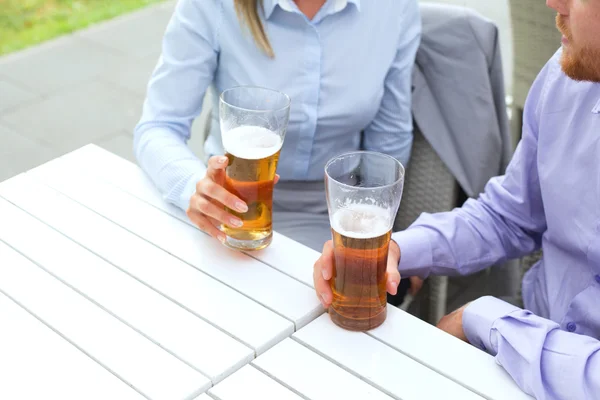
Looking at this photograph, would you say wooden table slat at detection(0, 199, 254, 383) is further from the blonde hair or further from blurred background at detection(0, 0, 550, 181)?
blurred background at detection(0, 0, 550, 181)

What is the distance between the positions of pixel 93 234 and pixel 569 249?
2.89 ft

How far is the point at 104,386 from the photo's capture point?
3.74 feet

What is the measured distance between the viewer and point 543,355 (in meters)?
1.19

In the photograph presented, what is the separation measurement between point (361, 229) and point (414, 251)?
1.25ft

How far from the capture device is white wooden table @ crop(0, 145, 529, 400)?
1149mm

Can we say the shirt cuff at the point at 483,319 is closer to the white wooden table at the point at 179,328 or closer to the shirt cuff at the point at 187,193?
the white wooden table at the point at 179,328

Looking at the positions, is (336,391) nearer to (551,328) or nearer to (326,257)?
(326,257)

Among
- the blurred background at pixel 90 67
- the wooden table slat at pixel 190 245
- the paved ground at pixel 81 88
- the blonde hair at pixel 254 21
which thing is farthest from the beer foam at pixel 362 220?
the paved ground at pixel 81 88

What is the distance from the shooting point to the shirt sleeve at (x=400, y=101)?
6.12ft

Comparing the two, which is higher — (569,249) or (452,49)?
(452,49)

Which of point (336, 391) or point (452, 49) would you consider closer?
point (336, 391)

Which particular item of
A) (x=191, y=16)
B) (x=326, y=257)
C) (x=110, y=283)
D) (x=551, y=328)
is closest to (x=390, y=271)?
(x=326, y=257)

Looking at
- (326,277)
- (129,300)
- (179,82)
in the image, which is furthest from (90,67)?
(326,277)

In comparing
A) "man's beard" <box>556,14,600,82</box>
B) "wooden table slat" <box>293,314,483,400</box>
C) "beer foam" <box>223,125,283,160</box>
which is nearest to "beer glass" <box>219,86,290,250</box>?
"beer foam" <box>223,125,283,160</box>
